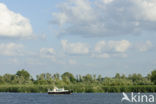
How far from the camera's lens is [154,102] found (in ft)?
228

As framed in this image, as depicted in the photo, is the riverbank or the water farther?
the riverbank

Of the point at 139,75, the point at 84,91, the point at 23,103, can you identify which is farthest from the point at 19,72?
the point at 23,103

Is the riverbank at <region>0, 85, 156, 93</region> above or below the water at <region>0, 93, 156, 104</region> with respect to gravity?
above

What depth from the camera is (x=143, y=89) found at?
3939 inches

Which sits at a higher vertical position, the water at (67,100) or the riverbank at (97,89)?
the riverbank at (97,89)

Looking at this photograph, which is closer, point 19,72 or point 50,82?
point 50,82

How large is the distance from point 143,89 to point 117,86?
9621 millimetres

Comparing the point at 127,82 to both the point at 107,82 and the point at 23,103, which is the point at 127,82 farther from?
the point at 23,103

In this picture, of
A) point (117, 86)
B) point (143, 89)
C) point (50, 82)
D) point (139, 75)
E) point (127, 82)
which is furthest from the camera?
point (139, 75)

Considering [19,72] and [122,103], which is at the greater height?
[19,72]

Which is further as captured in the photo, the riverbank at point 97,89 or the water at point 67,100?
the riverbank at point 97,89

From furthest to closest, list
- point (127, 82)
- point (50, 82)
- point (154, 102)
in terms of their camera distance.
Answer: point (50, 82), point (127, 82), point (154, 102)

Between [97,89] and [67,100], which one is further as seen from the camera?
[97,89]

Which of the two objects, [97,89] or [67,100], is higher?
[97,89]
